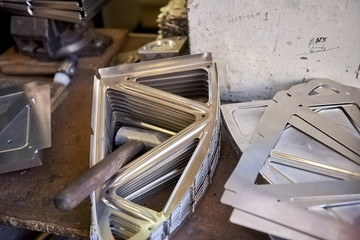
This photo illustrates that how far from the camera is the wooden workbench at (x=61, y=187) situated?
2.66 feet

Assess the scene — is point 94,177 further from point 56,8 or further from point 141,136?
point 56,8

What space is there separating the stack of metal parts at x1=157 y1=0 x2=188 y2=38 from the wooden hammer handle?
1.64ft

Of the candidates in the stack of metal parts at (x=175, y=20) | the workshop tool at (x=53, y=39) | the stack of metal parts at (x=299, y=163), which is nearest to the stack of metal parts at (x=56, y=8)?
the workshop tool at (x=53, y=39)

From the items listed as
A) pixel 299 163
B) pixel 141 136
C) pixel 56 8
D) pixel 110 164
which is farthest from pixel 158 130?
pixel 56 8

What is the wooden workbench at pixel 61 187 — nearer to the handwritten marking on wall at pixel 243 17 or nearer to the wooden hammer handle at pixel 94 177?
the wooden hammer handle at pixel 94 177

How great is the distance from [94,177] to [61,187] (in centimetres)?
24

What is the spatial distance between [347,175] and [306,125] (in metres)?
0.16

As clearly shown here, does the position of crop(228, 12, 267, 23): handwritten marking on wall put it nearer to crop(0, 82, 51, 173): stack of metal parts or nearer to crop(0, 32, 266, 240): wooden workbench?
crop(0, 32, 266, 240): wooden workbench

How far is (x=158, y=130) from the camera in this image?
968 millimetres

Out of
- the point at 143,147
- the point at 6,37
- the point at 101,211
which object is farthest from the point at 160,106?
the point at 6,37

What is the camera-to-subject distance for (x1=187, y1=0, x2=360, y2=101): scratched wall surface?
0.94 meters

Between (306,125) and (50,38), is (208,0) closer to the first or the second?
(306,125)

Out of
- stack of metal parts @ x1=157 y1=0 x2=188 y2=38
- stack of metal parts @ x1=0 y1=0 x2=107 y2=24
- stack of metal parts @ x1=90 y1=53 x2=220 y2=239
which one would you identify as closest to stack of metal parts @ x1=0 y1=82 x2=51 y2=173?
stack of metal parts @ x1=90 y1=53 x2=220 y2=239

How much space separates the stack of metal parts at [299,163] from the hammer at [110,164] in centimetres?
21
